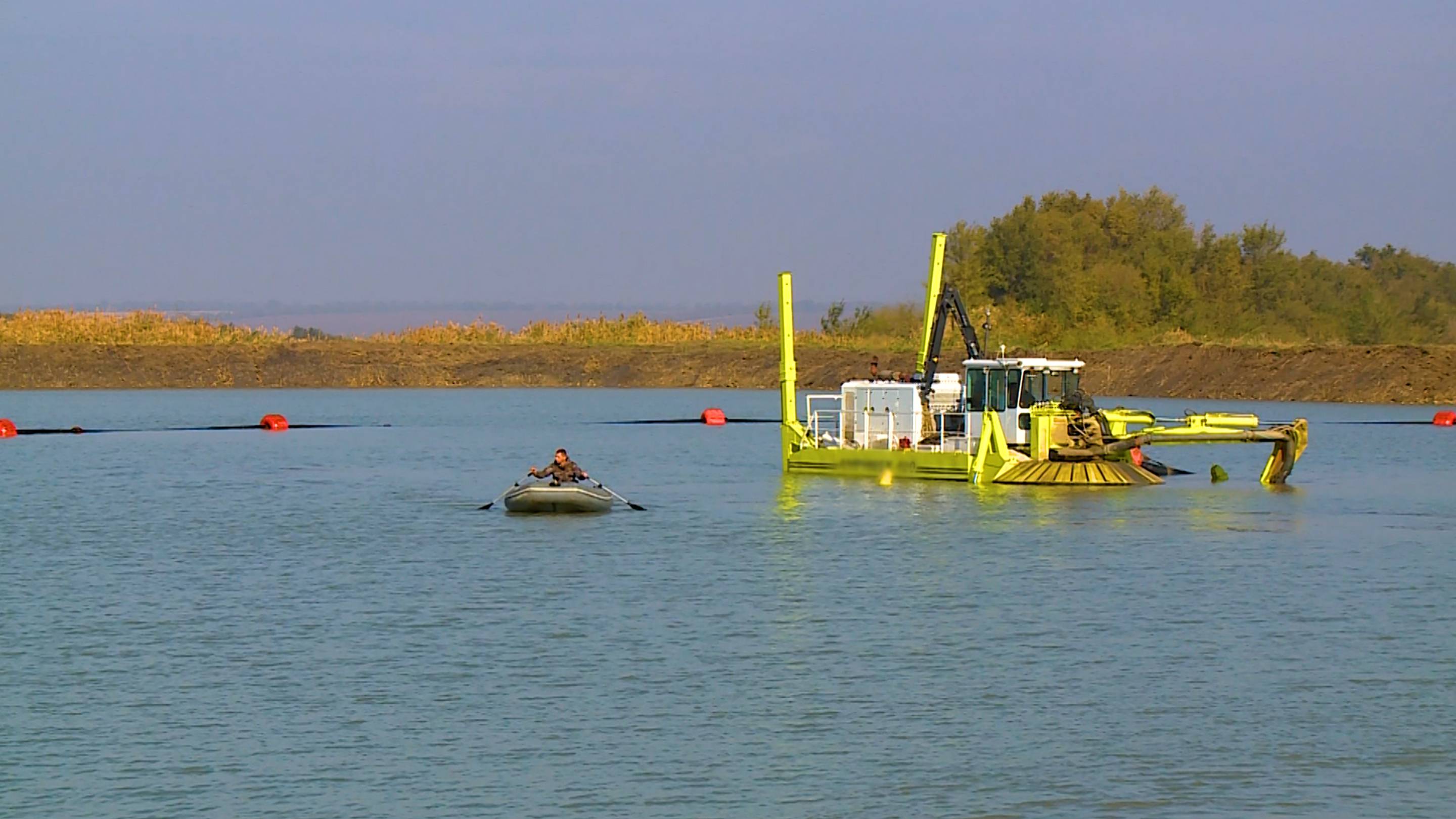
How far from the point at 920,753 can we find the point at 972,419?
34.5m

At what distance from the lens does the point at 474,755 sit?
21.6 metres

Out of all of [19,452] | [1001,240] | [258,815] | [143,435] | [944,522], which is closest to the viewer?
[258,815]

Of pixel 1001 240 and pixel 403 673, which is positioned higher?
pixel 1001 240

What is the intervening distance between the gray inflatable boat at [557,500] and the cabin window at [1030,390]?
1195 centimetres

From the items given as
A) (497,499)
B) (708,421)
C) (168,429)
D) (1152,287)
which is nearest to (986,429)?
(497,499)

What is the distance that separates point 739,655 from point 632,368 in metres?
127

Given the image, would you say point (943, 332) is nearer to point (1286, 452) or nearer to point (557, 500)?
A: point (1286, 452)

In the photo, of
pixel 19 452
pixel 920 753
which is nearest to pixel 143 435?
pixel 19 452

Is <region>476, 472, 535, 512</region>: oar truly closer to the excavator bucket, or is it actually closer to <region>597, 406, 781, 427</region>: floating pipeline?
the excavator bucket

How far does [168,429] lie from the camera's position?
3831 inches

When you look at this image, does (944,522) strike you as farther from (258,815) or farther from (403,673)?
(258,815)

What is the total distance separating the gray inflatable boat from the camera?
159 ft

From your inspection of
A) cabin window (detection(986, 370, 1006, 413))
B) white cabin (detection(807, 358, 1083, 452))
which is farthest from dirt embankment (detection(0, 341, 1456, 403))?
cabin window (detection(986, 370, 1006, 413))

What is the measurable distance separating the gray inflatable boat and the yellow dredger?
29.1ft
